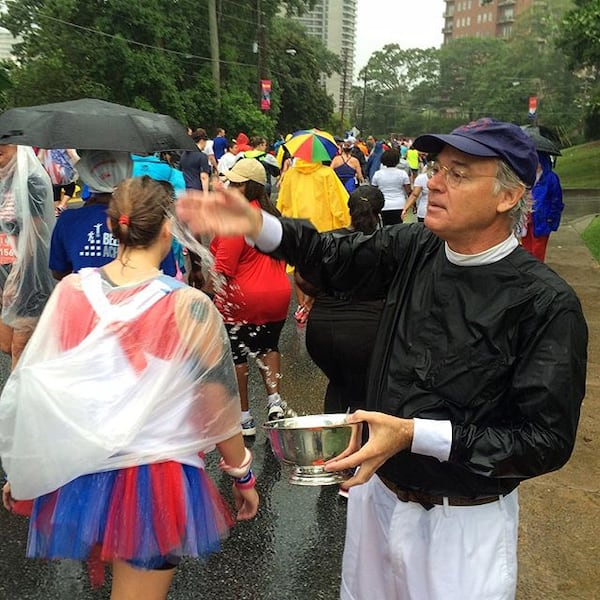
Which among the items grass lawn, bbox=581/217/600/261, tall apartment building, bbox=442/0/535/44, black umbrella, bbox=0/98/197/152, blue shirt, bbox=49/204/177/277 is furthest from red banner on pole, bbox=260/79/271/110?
tall apartment building, bbox=442/0/535/44

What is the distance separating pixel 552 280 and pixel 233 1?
40.0 m

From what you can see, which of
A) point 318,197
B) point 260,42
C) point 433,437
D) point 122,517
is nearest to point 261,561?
point 122,517

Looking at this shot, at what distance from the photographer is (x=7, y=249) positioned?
405 centimetres

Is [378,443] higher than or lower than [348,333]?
higher

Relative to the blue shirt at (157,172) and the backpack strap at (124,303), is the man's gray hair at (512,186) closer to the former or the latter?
the backpack strap at (124,303)

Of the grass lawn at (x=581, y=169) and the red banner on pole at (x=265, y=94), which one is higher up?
the red banner on pole at (x=265, y=94)

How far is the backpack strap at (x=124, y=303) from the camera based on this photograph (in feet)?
6.88

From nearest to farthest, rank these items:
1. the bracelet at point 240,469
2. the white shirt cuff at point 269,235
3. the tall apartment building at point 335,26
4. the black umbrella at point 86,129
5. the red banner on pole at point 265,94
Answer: the white shirt cuff at point 269,235
the bracelet at point 240,469
the black umbrella at point 86,129
the red banner on pole at point 265,94
the tall apartment building at point 335,26

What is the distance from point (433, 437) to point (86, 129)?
2.66 m

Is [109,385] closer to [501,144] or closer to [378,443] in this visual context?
[378,443]

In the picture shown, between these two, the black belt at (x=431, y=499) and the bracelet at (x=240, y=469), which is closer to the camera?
the black belt at (x=431, y=499)

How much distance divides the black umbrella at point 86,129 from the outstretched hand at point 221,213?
1581 millimetres

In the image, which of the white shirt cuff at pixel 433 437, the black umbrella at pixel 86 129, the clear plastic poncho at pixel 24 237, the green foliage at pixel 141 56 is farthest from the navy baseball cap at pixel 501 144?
the green foliage at pixel 141 56

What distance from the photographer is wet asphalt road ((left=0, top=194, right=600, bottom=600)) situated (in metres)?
3.09
